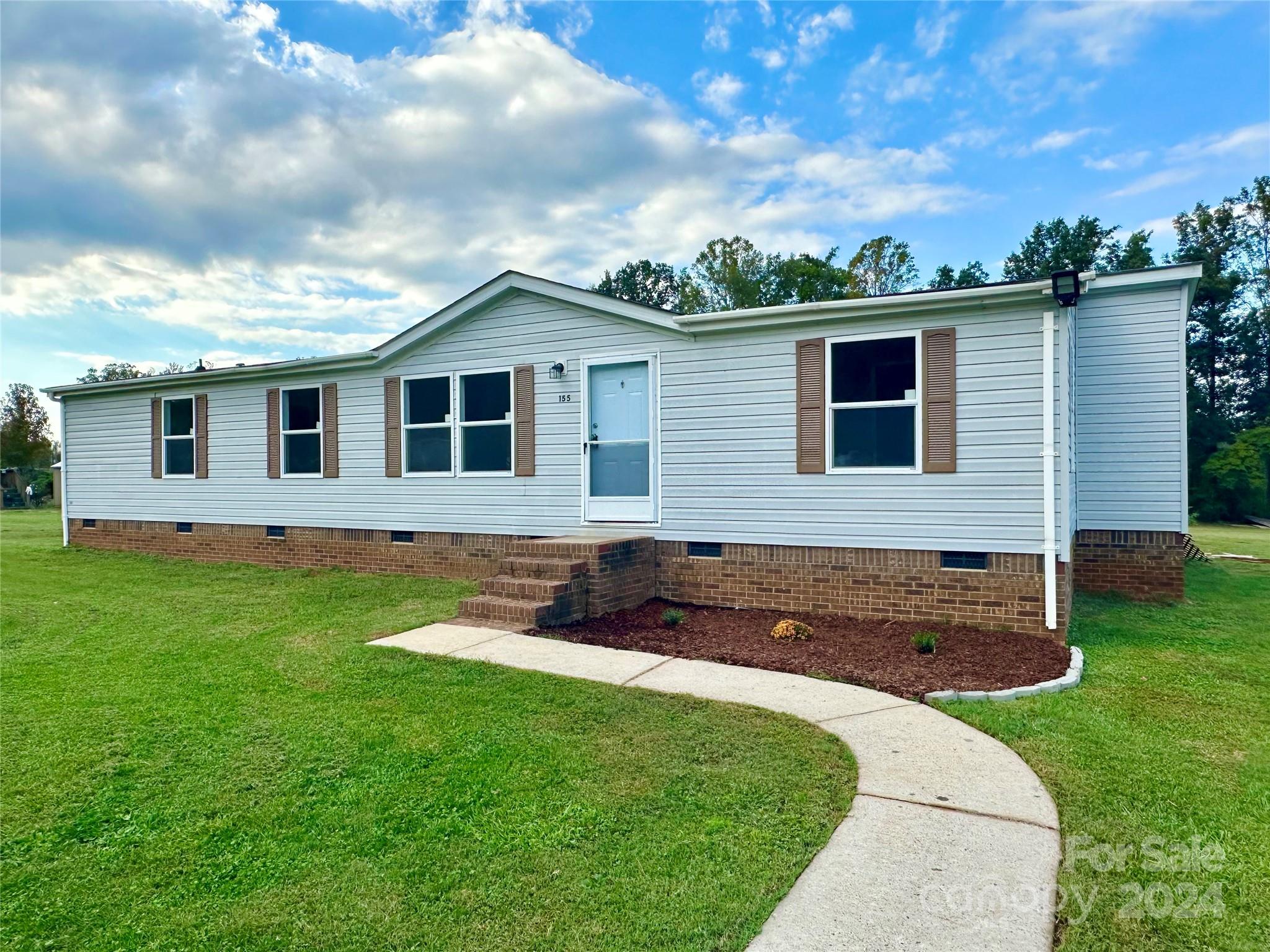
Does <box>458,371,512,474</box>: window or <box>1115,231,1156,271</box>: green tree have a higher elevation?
<box>1115,231,1156,271</box>: green tree

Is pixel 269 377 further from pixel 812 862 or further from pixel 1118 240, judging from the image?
pixel 1118 240

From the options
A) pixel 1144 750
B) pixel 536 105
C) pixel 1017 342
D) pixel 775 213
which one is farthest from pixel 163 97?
pixel 775 213

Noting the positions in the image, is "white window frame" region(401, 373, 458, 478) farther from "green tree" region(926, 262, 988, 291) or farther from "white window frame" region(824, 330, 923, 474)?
"green tree" region(926, 262, 988, 291)

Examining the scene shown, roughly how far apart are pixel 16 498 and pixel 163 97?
85.1 ft

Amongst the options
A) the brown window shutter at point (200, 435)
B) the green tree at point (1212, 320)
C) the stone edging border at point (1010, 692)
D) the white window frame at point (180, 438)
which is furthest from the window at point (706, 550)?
the green tree at point (1212, 320)

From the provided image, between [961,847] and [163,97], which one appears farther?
[163,97]

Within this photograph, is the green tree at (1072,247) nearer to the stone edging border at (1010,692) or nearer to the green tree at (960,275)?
the green tree at (960,275)

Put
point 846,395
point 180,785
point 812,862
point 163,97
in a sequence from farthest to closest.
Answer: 1. point 163,97
2. point 846,395
3. point 180,785
4. point 812,862

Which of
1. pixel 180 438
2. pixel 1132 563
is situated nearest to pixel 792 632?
pixel 1132 563

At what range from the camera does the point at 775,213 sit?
989 inches

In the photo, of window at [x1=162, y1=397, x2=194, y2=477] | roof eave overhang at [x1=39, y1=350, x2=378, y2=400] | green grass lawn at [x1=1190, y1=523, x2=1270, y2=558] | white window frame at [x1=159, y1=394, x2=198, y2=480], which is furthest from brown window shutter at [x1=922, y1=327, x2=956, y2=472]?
window at [x1=162, y1=397, x2=194, y2=477]

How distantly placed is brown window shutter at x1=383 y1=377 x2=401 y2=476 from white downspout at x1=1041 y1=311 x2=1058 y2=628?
735 centimetres

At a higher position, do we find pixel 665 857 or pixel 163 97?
pixel 163 97

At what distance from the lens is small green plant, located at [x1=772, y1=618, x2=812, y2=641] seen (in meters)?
6.14
